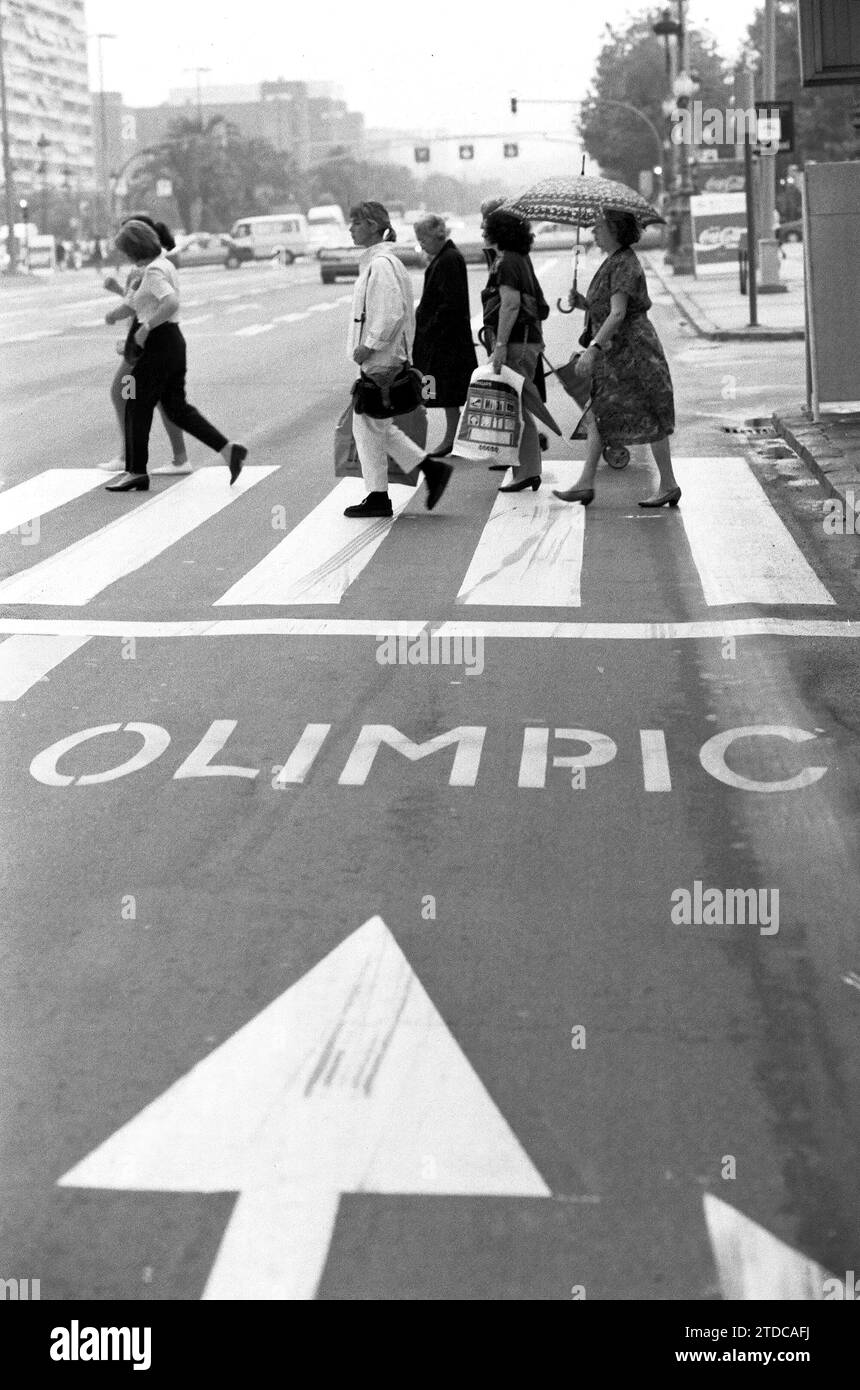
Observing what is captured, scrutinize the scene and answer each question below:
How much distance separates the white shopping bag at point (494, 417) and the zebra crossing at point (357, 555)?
332 mm

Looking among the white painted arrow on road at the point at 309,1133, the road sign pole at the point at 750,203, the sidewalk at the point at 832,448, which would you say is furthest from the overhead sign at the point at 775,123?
the white painted arrow on road at the point at 309,1133

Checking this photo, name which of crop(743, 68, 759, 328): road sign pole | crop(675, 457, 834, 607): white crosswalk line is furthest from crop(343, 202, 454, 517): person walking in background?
crop(743, 68, 759, 328): road sign pole

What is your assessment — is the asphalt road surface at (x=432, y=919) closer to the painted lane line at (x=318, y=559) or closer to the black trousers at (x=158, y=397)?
the painted lane line at (x=318, y=559)

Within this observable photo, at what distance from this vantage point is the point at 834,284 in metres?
15.9

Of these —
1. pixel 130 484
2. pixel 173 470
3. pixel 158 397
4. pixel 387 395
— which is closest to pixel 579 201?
pixel 387 395

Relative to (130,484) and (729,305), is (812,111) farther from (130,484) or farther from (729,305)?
(130,484)

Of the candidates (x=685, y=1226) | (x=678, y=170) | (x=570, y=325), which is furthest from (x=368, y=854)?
(x=678, y=170)

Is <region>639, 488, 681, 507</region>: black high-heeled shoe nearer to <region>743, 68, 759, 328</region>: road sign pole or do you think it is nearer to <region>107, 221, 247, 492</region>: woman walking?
<region>107, 221, 247, 492</region>: woman walking

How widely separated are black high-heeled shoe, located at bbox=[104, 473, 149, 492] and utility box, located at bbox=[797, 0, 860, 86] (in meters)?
6.52

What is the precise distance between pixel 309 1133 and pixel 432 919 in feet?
4.25

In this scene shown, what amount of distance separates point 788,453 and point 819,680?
Answer: 736 centimetres
